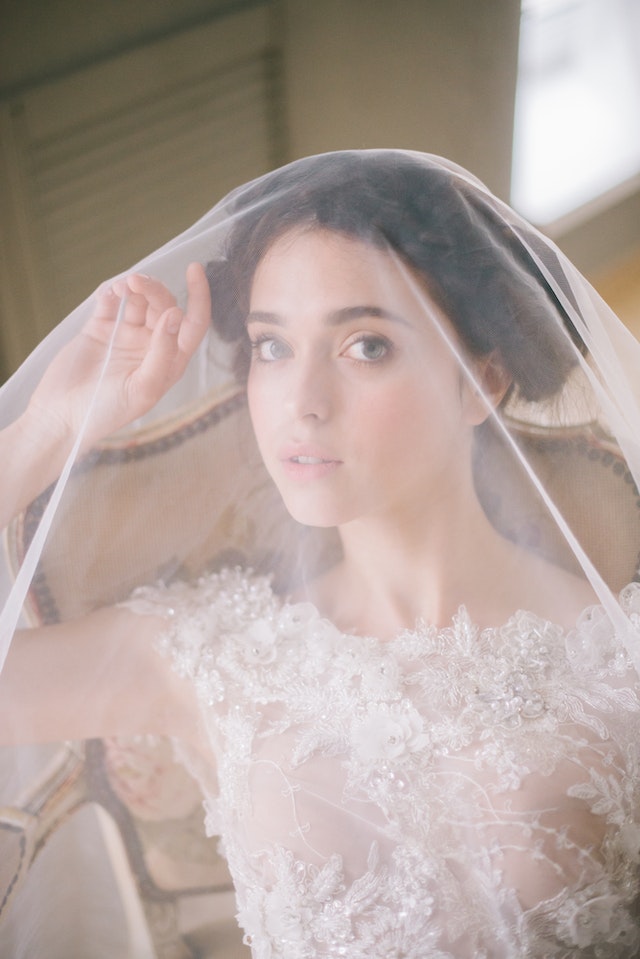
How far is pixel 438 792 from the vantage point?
82 cm

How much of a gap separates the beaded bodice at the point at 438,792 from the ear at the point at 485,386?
21cm

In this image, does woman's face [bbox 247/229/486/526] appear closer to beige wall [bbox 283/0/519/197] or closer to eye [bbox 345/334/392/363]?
eye [bbox 345/334/392/363]

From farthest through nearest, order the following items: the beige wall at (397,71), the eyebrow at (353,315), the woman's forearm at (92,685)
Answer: the beige wall at (397,71) → the woman's forearm at (92,685) → the eyebrow at (353,315)

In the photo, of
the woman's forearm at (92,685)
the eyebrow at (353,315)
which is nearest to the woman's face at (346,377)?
the eyebrow at (353,315)

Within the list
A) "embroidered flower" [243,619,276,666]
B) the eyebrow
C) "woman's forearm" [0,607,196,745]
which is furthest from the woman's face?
"woman's forearm" [0,607,196,745]

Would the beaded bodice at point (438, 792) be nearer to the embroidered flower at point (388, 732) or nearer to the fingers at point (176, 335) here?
the embroidered flower at point (388, 732)

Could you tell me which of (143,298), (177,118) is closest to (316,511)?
(143,298)

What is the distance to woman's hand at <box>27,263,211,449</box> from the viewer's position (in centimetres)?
87

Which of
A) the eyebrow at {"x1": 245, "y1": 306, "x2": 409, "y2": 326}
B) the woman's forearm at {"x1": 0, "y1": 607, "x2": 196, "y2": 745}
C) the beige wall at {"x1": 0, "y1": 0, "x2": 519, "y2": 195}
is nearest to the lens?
the eyebrow at {"x1": 245, "y1": 306, "x2": 409, "y2": 326}

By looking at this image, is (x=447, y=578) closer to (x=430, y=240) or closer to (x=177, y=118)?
(x=430, y=240)

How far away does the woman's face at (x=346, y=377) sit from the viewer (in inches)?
31.7

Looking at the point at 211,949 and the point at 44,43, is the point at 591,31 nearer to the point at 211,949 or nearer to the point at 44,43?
the point at 44,43

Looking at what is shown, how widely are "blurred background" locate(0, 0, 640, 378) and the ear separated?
0.34m

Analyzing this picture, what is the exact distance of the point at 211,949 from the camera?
100cm
